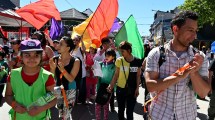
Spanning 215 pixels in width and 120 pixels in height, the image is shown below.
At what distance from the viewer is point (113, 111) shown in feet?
24.5

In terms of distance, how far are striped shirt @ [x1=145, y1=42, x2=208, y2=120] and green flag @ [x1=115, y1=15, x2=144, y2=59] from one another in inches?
183

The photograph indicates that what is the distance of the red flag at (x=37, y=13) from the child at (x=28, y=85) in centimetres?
522

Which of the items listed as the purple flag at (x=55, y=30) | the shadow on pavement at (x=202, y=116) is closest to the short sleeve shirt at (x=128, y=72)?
the shadow on pavement at (x=202, y=116)

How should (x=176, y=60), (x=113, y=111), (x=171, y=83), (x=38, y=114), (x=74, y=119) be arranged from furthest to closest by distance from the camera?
(x=113, y=111) < (x=74, y=119) < (x=38, y=114) < (x=176, y=60) < (x=171, y=83)

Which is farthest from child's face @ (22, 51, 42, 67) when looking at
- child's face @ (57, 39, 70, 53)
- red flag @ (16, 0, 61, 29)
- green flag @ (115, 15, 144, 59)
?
red flag @ (16, 0, 61, 29)

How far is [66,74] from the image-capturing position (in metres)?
4.51

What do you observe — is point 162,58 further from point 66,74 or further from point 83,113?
point 83,113

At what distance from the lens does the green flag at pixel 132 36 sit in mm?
7479

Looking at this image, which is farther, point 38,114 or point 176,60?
point 38,114

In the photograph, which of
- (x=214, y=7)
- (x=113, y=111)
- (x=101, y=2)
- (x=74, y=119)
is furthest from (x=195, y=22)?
(x=214, y=7)

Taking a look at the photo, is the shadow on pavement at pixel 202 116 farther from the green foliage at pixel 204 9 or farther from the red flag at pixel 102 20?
the green foliage at pixel 204 9

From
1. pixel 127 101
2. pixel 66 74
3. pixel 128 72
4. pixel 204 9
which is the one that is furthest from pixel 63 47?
pixel 204 9

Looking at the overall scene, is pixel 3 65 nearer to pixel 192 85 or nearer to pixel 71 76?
pixel 71 76

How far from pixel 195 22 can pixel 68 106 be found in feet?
8.49
